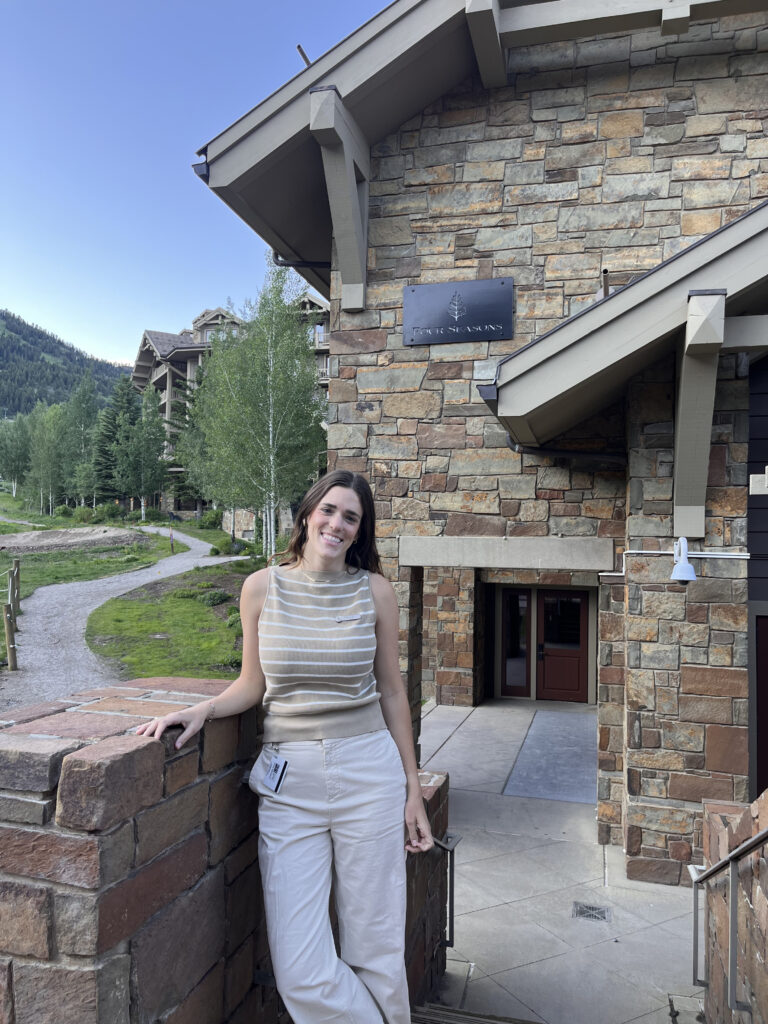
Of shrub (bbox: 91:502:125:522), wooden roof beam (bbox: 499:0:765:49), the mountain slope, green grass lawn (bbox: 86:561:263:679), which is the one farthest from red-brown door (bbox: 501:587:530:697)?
the mountain slope

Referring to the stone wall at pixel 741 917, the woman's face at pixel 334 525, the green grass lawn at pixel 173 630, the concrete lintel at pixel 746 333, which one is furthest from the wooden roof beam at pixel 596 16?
the green grass lawn at pixel 173 630

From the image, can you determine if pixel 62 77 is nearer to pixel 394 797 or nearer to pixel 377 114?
pixel 377 114

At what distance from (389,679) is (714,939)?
2247 mm

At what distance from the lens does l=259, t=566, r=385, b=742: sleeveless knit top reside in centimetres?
176

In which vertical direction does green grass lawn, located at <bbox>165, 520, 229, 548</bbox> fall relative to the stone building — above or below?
below

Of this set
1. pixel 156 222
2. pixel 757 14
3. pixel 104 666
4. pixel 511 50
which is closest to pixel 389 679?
pixel 511 50

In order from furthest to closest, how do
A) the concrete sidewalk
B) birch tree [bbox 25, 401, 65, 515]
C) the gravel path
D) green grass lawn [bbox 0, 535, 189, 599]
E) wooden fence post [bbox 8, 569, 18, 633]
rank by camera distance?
birch tree [bbox 25, 401, 65, 515], green grass lawn [bbox 0, 535, 189, 599], wooden fence post [bbox 8, 569, 18, 633], the gravel path, the concrete sidewalk

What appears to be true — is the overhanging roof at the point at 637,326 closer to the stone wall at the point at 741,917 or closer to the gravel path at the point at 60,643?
the stone wall at the point at 741,917

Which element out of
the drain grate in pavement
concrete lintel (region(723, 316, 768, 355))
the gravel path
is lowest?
the drain grate in pavement

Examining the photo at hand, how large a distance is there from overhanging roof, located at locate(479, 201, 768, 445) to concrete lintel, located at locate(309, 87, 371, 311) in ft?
5.73

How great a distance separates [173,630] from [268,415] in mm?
6519

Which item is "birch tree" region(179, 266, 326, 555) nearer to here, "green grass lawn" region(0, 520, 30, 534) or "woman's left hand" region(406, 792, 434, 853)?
"green grass lawn" region(0, 520, 30, 534)

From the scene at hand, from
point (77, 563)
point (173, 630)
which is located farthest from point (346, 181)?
point (77, 563)

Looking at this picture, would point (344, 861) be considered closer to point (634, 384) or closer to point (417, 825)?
point (417, 825)
